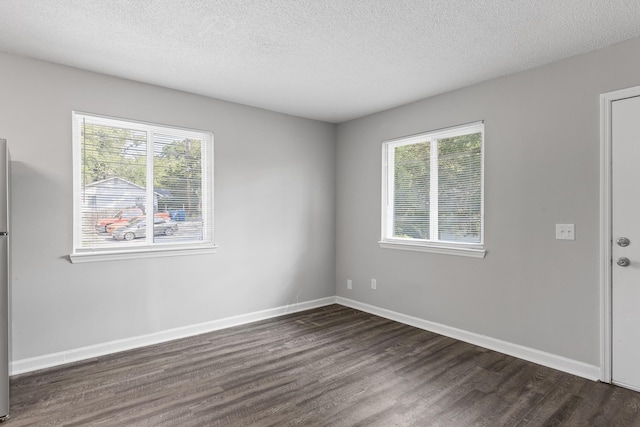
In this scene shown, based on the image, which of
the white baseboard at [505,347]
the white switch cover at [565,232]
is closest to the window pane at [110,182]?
the white baseboard at [505,347]

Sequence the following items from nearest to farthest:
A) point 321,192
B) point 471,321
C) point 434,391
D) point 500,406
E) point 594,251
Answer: point 500,406
point 434,391
point 594,251
point 471,321
point 321,192

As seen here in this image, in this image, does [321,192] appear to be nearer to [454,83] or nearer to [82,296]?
[454,83]

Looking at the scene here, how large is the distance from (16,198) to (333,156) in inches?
137

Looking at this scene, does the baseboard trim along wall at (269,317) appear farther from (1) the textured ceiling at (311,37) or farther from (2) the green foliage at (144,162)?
(1) the textured ceiling at (311,37)

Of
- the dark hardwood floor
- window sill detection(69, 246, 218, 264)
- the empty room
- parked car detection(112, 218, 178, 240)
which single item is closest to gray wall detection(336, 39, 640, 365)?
the empty room

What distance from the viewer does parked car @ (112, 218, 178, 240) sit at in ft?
10.9

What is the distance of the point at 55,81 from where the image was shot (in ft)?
9.67

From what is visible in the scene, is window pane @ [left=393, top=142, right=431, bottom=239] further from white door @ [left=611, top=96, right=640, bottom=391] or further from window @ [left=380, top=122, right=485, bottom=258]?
white door @ [left=611, top=96, right=640, bottom=391]

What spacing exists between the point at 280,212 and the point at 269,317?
1296 millimetres

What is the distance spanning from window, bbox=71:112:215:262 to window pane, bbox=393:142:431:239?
2194 mm

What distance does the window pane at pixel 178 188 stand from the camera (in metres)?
3.55

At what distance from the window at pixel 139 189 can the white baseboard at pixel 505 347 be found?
2.32 metres

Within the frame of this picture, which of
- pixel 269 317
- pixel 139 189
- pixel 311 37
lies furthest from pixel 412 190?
pixel 139 189

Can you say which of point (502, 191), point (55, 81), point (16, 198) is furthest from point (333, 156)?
point (16, 198)
